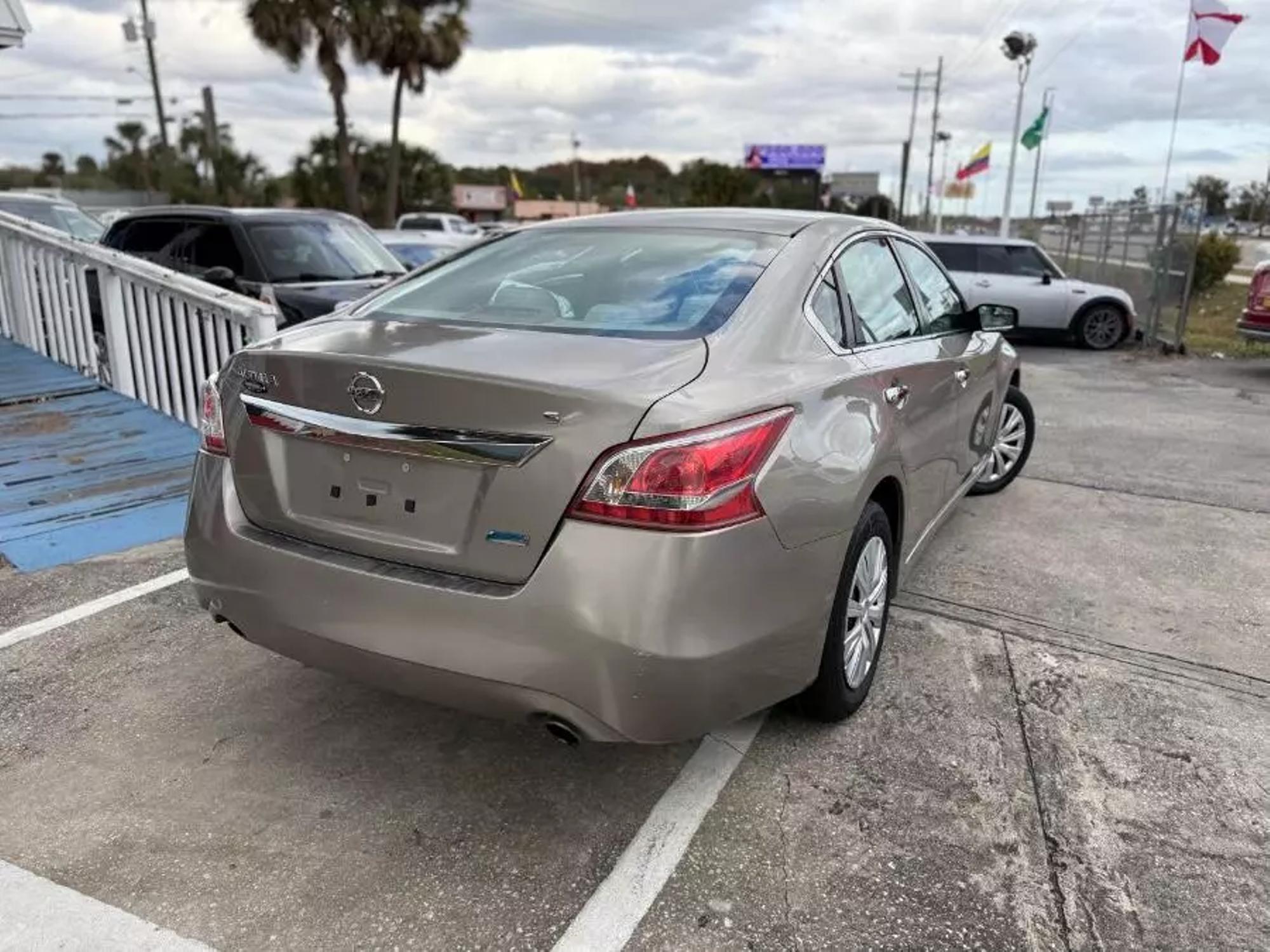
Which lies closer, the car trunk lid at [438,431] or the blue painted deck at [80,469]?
the car trunk lid at [438,431]

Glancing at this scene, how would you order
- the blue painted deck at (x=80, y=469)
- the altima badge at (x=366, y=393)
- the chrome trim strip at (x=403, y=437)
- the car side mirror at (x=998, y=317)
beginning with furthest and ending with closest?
the car side mirror at (x=998, y=317) → the blue painted deck at (x=80, y=469) → the altima badge at (x=366, y=393) → the chrome trim strip at (x=403, y=437)

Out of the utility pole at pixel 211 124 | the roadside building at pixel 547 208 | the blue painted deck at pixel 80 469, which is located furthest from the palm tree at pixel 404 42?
the roadside building at pixel 547 208

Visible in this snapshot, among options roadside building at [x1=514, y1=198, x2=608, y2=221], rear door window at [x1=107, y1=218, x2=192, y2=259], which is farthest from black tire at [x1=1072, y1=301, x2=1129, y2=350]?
roadside building at [x1=514, y1=198, x2=608, y2=221]

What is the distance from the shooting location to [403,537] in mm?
2412

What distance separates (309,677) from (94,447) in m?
3.41

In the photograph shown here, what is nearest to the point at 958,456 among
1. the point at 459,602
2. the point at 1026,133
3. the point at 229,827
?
the point at 459,602

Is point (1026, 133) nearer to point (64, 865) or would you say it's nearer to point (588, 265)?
point (588, 265)

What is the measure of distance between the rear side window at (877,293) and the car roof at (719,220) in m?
0.13

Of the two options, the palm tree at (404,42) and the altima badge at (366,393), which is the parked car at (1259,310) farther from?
the palm tree at (404,42)

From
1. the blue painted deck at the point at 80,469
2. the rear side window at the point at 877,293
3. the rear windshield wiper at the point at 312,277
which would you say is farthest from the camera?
the rear windshield wiper at the point at 312,277

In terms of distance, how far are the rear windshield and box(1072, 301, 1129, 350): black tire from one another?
12273mm

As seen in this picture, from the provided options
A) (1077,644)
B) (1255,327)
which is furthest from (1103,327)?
(1077,644)

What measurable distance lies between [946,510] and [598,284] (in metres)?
2.03

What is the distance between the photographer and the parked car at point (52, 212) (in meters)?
11.5
